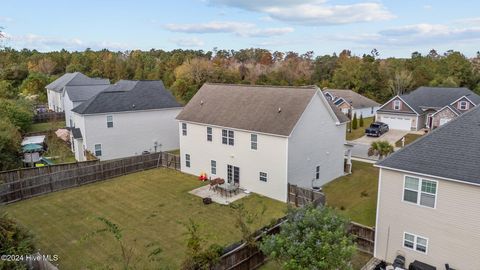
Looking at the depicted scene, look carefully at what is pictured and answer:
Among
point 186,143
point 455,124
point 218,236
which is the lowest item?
point 218,236

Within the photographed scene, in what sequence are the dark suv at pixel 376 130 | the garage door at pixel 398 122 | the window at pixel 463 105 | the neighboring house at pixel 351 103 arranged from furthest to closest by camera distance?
the neighboring house at pixel 351 103
the garage door at pixel 398 122
the dark suv at pixel 376 130
the window at pixel 463 105

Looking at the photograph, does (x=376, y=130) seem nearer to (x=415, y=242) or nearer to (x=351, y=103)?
(x=351, y=103)

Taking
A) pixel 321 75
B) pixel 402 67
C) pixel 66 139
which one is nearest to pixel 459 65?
pixel 402 67

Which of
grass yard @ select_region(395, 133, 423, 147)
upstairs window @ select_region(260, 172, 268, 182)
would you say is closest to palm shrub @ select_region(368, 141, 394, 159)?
grass yard @ select_region(395, 133, 423, 147)

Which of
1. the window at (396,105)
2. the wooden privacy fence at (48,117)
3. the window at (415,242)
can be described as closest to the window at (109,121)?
the wooden privacy fence at (48,117)

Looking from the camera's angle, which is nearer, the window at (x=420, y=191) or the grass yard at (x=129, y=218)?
the window at (x=420, y=191)

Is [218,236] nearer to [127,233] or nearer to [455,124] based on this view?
[127,233]

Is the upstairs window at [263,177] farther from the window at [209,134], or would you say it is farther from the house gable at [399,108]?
the house gable at [399,108]

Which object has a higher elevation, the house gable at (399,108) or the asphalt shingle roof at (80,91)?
the asphalt shingle roof at (80,91)
